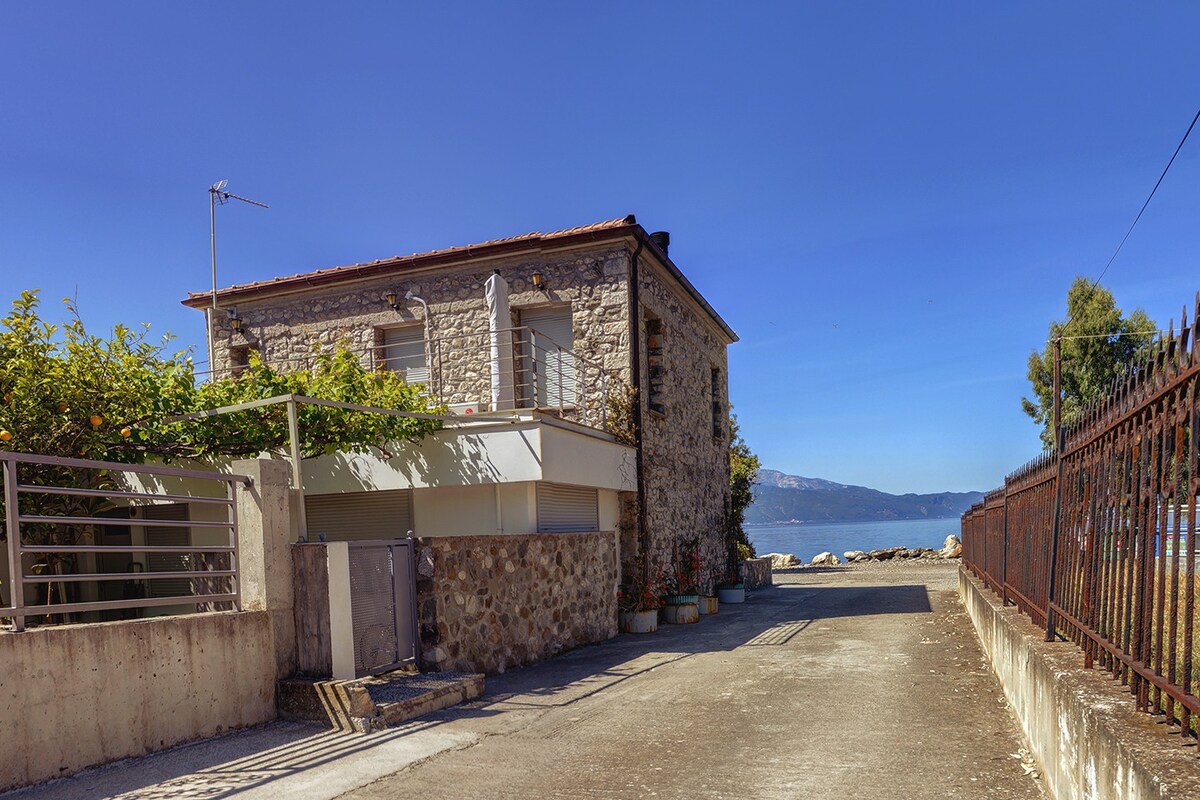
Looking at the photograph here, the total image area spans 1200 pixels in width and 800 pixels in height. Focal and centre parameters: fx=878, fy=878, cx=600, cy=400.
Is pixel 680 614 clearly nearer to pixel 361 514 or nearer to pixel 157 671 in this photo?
pixel 361 514

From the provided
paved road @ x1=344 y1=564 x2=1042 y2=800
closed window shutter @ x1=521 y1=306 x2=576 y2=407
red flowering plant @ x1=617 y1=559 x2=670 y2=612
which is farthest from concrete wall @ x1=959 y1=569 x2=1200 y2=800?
closed window shutter @ x1=521 y1=306 x2=576 y2=407

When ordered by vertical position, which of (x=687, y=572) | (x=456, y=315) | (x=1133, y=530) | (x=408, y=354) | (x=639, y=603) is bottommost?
(x=687, y=572)

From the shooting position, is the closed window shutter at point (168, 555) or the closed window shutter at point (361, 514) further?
the closed window shutter at point (168, 555)

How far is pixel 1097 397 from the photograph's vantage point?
14.9 ft

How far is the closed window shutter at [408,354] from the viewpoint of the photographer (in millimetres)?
15795

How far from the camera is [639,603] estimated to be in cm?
1377

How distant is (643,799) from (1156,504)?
3.22 metres

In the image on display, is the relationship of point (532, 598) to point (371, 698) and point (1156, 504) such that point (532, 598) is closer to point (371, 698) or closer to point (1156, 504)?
point (371, 698)

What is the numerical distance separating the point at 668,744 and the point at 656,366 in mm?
9858

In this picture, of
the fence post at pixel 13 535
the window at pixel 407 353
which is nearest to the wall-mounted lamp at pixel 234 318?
the window at pixel 407 353

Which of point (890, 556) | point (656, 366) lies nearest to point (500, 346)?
point (656, 366)

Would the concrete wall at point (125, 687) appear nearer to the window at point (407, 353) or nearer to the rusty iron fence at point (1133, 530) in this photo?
the rusty iron fence at point (1133, 530)

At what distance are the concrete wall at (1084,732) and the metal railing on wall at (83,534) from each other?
215 inches

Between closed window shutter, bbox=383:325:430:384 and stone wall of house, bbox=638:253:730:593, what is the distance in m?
4.05
